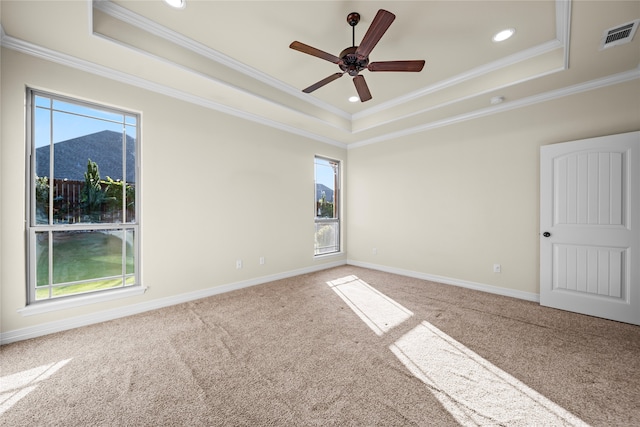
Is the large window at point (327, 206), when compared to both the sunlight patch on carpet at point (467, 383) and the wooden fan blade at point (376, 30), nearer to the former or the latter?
the sunlight patch on carpet at point (467, 383)

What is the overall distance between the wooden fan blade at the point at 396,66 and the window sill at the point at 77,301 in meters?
3.47

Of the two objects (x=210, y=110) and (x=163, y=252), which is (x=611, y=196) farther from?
(x=163, y=252)

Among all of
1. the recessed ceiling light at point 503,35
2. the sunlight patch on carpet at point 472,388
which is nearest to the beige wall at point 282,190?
the recessed ceiling light at point 503,35

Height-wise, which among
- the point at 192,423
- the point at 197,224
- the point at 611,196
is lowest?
the point at 192,423

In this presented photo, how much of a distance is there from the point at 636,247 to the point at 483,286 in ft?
5.19

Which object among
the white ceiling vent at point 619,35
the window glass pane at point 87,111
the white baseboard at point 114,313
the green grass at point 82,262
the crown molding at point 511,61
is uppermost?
the crown molding at point 511,61

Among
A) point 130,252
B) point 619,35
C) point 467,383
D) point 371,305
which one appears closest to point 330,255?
point 371,305

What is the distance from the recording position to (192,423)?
1.44m

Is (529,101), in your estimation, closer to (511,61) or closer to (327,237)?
(511,61)

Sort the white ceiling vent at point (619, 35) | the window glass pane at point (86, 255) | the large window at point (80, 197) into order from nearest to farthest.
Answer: the white ceiling vent at point (619, 35) → the large window at point (80, 197) → the window glass pane at point (86, 255)

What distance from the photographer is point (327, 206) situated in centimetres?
538

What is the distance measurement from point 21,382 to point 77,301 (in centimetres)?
95

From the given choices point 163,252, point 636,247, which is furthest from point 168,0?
point 636,247

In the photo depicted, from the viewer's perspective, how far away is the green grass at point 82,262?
2.52 metres
